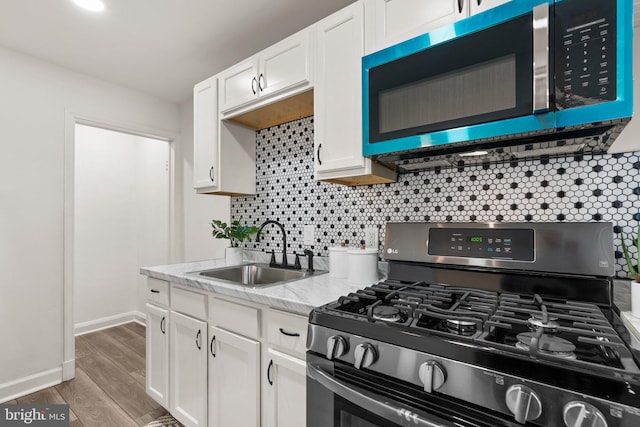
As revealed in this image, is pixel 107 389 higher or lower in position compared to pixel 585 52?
lower

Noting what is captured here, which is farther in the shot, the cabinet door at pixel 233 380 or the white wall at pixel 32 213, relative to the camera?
the white wall at pixel 32 213

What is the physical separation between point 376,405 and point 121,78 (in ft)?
10.5

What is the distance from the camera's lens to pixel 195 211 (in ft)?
10.4

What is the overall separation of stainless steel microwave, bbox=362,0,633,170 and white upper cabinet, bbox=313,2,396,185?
0.26 feet

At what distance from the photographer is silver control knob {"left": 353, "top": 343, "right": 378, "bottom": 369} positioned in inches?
33.8

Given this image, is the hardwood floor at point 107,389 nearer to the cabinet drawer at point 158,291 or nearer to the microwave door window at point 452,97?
the cabinet drawer at point 158,291

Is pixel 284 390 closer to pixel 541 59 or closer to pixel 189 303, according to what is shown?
pixel 189 303

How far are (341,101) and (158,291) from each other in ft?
5.20

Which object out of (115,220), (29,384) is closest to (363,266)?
(29,384)

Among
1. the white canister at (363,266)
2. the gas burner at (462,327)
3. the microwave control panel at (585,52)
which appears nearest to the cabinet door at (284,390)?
the white canister at (363,266)

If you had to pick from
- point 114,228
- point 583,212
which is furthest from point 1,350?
point 583,212

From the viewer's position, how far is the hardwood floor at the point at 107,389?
2049 millimetres

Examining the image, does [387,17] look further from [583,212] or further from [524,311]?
[524,311]

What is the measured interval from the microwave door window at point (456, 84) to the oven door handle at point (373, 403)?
0.94 m
